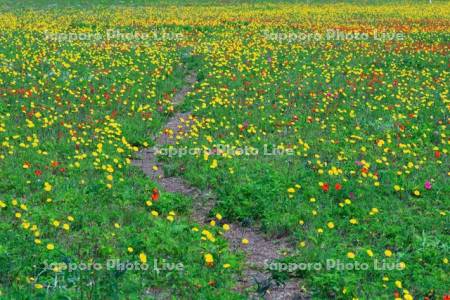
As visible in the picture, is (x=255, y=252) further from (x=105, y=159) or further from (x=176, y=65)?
(x=176, y=65)

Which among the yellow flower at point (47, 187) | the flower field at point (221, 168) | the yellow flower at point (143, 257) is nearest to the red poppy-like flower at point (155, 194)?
the flower field at point (221, 168)

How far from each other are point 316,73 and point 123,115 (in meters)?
8.11

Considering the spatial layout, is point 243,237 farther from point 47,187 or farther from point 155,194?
point 47,187

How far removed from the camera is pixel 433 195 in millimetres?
10219

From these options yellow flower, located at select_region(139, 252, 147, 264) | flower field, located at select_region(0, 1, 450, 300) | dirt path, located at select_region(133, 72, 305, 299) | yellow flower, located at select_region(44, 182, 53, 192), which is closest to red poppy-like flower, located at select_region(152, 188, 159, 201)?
flower field, located at select_region(0, 1, 450, 300)

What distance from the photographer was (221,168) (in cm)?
1119

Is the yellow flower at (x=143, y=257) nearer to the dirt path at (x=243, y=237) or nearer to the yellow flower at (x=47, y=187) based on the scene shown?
the dirt path at (x=243, y=237)

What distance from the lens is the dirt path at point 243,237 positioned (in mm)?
7391

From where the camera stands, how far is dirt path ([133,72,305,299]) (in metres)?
7.39

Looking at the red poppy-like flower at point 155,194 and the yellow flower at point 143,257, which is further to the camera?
the red poppy-like flower at point 155,194

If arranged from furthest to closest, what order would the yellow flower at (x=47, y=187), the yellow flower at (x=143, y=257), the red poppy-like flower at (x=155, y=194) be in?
1. the red poppy-like flower at (x=155, y=194)
2. the yellow flower at (x=47, y=187)
3. the yellow flower at (x=143, y=257)

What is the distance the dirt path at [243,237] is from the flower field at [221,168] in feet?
0.36

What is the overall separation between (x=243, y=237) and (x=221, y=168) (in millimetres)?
2545

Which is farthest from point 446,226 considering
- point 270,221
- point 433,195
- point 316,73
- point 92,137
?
point 316,73
